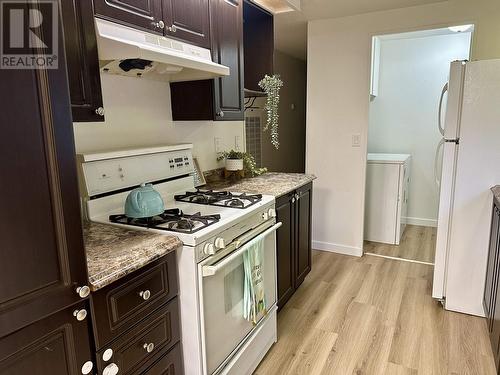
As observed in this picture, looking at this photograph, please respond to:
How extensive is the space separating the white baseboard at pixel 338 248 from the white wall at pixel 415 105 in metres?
1.37

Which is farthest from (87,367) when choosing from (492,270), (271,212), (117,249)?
(492,270)

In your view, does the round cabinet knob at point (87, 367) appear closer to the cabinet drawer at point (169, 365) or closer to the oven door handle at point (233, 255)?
the cabinet drawer at point (169, 365)

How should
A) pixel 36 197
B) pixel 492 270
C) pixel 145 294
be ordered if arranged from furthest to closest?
pixel 492 270 → pixel 145 294 → pixel 36 197

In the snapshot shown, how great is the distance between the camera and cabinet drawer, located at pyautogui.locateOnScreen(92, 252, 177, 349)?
3.42ft

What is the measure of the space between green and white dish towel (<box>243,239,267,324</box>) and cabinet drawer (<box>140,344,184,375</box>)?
0.41 m

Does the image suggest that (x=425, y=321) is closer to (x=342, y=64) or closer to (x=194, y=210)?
(x=194, y=210)

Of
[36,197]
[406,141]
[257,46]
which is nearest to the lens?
[36,197]

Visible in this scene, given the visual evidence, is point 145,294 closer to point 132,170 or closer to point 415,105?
point 132,170

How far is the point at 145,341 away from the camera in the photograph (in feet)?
3.97

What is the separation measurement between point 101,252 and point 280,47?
3704 millimetres

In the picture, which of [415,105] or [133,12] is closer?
[133,12]

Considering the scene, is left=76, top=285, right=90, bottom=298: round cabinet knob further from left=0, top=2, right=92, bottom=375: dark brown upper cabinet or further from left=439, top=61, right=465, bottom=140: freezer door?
left=439, top=61, right=465, bottom=140: freezer door

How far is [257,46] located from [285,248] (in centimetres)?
155

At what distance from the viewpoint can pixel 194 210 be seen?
1728mm
